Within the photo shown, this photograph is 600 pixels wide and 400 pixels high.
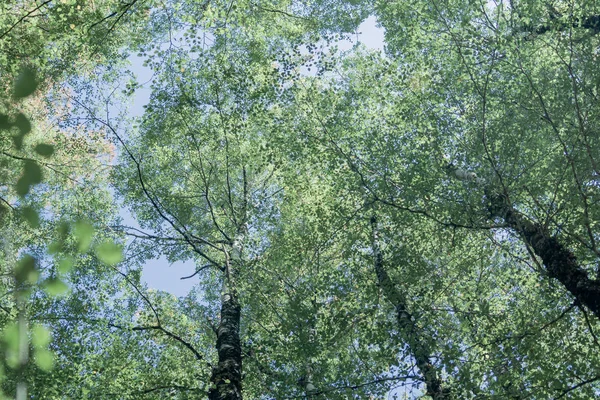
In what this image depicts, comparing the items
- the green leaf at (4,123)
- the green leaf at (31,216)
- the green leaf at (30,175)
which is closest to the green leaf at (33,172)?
the green leaf at (30,175)

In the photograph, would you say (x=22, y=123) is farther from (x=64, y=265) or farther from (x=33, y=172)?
(x=64, y=265)

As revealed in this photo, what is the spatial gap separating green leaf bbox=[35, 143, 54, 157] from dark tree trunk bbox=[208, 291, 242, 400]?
233 inches

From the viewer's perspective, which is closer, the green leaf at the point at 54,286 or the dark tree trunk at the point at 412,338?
the green leaf at the point at 54,286

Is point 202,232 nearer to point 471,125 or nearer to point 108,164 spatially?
point 108,164

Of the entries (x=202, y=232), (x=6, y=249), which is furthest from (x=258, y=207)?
(x=6, y=249)

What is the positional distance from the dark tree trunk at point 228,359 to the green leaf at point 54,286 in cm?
561

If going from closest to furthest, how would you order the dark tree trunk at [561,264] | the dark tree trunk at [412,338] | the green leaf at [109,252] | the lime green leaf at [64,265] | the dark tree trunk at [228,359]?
the green leaf at [109,252] → the lime green leaf at [64,265] → the dark tree trunk at [561,264] → the dark tree trunk at [412,338] → the dark tree trunk at [228,359]

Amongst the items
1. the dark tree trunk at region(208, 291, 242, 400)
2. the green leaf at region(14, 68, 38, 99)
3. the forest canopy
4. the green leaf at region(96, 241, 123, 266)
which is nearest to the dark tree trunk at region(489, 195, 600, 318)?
the forest canopy

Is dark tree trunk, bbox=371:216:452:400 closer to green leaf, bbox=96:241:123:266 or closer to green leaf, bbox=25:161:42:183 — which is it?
green leaf, bbox=96:241:123:266

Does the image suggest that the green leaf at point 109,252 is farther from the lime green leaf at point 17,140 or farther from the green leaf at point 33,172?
the lime green leaf at point 17,140

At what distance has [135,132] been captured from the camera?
46.3ft

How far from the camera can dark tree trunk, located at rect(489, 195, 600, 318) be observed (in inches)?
228

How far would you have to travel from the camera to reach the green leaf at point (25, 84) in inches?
52.6

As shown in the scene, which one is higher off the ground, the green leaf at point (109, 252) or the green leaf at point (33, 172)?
the green leaf at point (33, 172)
